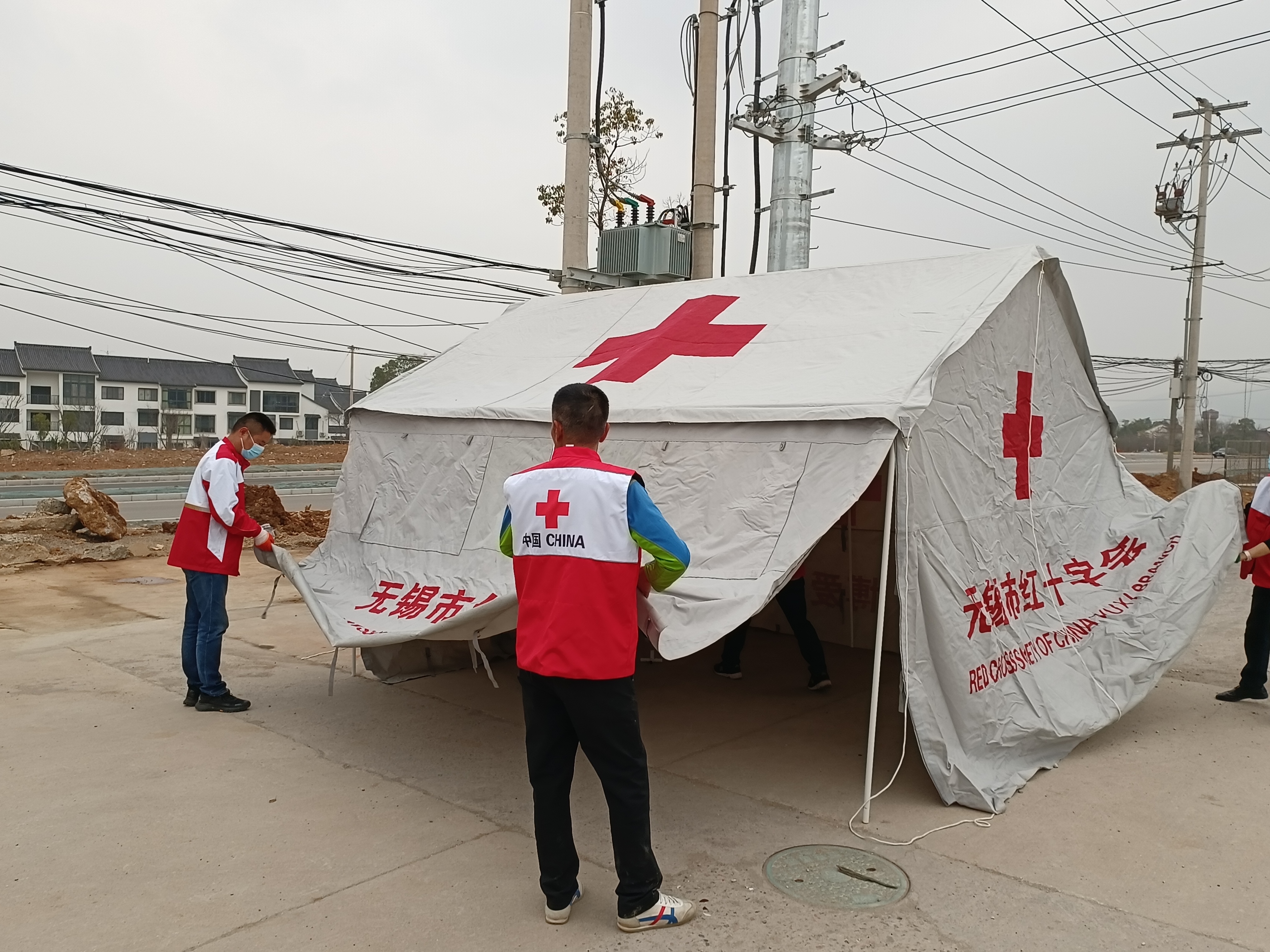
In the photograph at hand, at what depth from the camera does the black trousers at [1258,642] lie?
5637 millimetres

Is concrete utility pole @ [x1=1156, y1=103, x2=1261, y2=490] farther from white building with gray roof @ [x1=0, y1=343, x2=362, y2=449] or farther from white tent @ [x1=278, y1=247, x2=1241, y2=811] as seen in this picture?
white building with gray roof @ [x1=0, y1=343, x2=362, y2=449]

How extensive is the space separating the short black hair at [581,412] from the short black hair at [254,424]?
2.97m

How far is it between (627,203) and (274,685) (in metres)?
8.81

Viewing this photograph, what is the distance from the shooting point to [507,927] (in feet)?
10.2

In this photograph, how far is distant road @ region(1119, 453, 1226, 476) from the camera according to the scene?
39688 millimetres

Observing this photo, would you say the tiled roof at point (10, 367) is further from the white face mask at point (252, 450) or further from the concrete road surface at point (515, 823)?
the white face mask at point (252, 450)

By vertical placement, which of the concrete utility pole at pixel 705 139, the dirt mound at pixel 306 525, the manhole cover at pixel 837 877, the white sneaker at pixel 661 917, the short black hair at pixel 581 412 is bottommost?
the manhole cover at pixel 837 877

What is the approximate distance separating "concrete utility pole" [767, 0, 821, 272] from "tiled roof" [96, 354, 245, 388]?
47473 mm

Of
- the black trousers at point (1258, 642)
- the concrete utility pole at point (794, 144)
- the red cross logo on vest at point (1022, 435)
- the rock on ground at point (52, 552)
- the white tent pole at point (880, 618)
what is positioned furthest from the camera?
the rock on ground at point (52, 552)

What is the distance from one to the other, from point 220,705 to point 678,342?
3460 mm

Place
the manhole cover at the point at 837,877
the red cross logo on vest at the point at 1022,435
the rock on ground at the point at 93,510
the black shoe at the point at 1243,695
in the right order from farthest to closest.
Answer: the rock on ground at the point at 93,510 → the black shoe at the point at 1243,695 → the red cross logo on vest at the point at 1022,435 → the manhole cover at the point at 837,877

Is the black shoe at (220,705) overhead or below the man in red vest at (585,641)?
below

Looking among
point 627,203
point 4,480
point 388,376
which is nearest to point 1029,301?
point 627,203

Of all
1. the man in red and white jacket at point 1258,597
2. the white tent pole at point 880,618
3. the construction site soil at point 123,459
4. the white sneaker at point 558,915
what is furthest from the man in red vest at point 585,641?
the construction site soil at point 123,459
